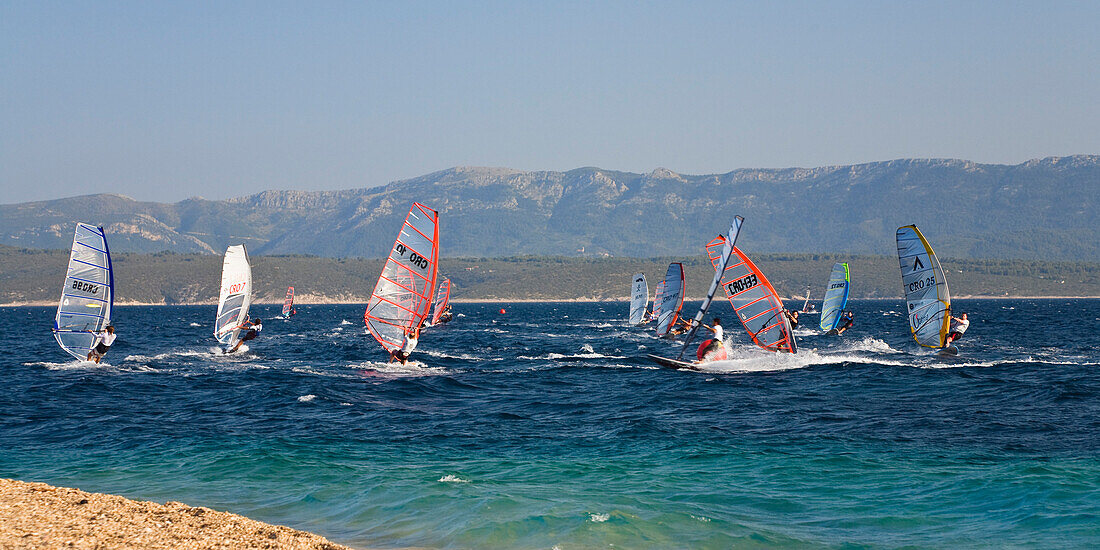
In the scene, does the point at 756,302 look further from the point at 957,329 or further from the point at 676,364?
the point at 957,329

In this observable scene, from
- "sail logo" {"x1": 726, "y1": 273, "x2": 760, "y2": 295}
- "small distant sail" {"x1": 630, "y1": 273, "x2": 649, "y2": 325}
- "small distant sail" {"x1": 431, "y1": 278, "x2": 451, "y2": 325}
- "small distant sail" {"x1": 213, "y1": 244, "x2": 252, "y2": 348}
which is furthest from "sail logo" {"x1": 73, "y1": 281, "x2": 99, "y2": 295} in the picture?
"small distant sail" {"x1": 630, "y1": 273, "x2": 649, "y2": 325}

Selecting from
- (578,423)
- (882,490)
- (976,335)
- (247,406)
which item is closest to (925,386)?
(578,423)

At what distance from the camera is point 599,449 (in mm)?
19156

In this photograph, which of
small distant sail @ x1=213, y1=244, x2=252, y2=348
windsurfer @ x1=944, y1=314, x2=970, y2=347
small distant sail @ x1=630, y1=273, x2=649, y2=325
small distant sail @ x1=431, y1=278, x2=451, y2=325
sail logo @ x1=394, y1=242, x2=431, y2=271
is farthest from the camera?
small distant sail @ x1=431, y1=278, x2=451, y2=325

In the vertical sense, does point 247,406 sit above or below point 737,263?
below

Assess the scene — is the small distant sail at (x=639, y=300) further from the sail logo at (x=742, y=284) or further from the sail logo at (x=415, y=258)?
the sail logo at (x=415, y=258)

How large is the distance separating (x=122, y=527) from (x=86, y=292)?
90.7ft

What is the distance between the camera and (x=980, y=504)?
45.6 feet

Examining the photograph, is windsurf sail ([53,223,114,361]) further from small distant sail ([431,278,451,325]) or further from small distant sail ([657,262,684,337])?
small distant sail ([431,278,451,325])

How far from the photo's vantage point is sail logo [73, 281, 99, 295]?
35747 mm

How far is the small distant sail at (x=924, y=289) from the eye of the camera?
38219mm

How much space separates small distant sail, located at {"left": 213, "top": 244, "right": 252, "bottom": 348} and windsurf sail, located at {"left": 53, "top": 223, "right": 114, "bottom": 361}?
5.94 metres

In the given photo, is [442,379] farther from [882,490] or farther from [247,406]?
[882,490]

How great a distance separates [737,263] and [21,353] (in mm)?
39217
